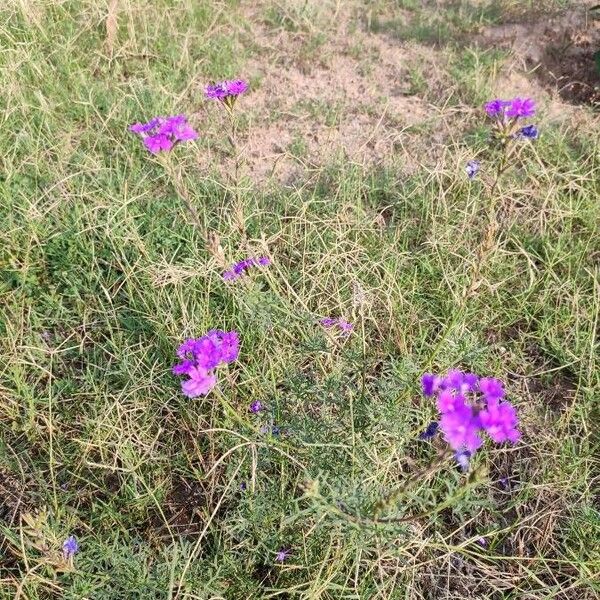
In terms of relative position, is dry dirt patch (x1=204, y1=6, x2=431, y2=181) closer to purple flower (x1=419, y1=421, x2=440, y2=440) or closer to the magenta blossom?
the magenta blossom

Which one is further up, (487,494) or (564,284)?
(564,284)

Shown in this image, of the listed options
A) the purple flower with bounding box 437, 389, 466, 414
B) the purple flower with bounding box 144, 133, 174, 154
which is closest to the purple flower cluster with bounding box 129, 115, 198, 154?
the purple flower with bounding box 144, 133, 174, 154

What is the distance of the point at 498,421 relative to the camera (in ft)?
3.78

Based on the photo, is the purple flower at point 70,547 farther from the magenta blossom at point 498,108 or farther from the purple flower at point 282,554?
the magenta blossom at point 498,108

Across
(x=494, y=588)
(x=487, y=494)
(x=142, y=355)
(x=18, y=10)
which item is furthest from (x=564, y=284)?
(x=18, y=10)

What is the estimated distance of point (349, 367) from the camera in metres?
1.99

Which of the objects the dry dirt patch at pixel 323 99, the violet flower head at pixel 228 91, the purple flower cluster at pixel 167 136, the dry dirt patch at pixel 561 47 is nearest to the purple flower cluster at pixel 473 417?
the purple flower cluster at pixel 167 136

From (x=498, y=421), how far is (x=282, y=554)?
0.80 metres

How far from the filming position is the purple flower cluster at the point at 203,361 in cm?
138

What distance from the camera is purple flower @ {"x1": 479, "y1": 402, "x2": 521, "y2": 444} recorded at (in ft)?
3.73

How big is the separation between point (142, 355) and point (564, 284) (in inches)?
61.4

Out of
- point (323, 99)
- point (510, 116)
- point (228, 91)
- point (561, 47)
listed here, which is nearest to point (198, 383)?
point (228, 91)

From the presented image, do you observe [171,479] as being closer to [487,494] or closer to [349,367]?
[349,367]

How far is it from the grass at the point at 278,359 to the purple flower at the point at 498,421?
0.41 ft
